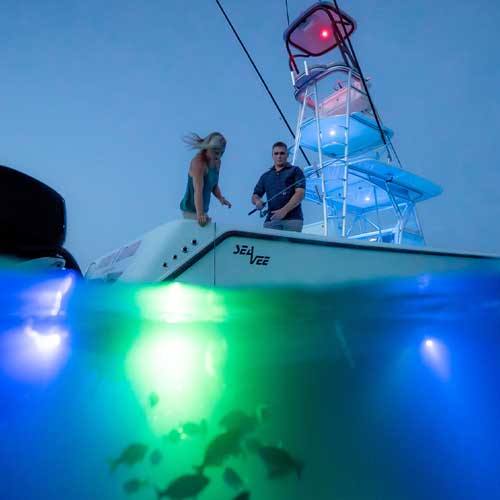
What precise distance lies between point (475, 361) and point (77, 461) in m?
5.24

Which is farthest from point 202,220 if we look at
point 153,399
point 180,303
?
point 153,399

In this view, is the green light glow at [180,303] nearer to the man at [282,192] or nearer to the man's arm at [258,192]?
the man at [282,192]

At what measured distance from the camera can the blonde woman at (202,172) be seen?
2973 millimetres

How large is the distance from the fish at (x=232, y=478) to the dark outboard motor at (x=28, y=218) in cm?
212

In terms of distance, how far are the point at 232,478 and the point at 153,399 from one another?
3.29 feet

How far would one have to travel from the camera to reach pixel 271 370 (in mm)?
4000

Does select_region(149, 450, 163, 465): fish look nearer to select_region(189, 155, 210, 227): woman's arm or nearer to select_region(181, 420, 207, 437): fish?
select_region(181, 420, 207, 437): fish

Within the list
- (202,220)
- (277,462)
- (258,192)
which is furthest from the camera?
(258,192)

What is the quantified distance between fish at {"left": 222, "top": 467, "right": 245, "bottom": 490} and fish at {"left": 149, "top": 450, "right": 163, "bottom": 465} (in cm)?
65

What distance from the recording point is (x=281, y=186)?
388cm

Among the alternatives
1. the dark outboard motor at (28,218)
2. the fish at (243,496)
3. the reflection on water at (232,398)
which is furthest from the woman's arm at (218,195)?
the fish at (243,496)

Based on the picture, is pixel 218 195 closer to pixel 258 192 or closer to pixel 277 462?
pixel 258 192

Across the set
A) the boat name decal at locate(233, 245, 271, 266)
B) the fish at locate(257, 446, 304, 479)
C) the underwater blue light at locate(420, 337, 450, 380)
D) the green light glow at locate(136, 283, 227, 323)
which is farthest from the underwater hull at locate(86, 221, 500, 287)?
the underwater blue light at locate(420, 337, 450, 380)

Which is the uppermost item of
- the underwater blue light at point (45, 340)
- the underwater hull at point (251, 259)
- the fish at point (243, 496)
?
the underwater hull at point (251, 259)
